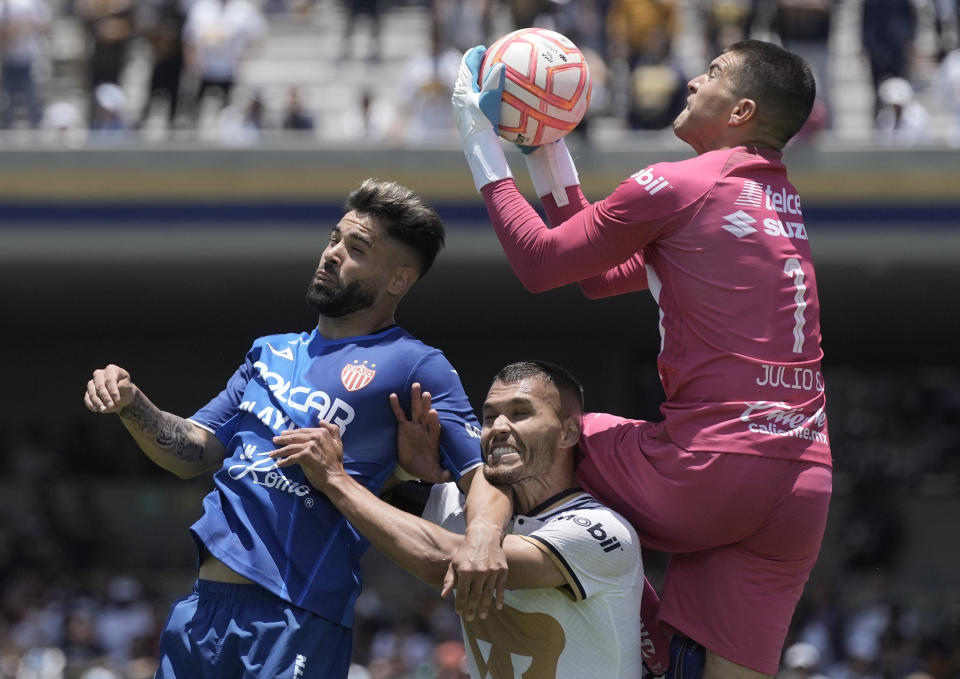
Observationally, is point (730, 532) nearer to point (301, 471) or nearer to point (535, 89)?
point (301, 471)

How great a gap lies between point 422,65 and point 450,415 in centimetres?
1000

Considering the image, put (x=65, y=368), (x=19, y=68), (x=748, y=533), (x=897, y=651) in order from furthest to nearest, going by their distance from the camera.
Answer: (x=65, y=368)
(x=19, y=68)
(x=897, y=651)
(x=748, y=533)

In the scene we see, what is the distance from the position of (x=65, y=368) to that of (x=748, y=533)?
16660 mm

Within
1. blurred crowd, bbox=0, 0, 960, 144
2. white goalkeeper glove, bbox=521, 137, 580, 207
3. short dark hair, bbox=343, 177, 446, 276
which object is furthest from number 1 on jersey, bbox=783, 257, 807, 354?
blurred crowd, bbox=0, 0, 960, 144

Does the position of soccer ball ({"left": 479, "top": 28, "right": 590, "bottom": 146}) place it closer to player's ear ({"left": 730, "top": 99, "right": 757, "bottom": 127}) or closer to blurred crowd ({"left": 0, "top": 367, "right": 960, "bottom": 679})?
player's ear ({"left": 730, "top": 99, "right": 757, "bottom": 127})

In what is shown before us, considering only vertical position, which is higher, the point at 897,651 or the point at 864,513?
the point at 897,651

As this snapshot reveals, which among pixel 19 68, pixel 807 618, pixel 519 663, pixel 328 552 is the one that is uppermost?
pixel 328 552

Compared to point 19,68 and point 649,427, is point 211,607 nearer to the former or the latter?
point 649,427

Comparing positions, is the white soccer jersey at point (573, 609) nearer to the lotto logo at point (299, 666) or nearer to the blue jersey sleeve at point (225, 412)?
the lotto logo at point (299, 666)

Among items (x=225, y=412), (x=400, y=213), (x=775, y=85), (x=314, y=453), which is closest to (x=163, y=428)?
(x=225, y=412)

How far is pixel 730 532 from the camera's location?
13.3 ft

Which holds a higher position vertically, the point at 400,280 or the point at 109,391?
the point at 400,280

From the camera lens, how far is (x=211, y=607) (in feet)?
14.2

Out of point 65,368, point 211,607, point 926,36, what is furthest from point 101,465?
point 211,607
